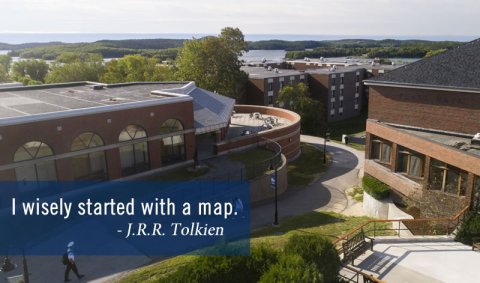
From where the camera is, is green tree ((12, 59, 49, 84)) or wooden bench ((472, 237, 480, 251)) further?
green tree ((12, 59, 49, 84))

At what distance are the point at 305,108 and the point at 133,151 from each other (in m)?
40.6

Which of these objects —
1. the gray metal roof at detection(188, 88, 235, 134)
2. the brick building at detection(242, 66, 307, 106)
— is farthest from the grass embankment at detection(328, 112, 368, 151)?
the gray metal roof at detection(188, 88, 235, 134)

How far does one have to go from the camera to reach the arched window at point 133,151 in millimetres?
28244

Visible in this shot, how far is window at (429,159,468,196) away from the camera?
80.1 ft

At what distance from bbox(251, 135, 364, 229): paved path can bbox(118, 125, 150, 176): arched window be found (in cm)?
905

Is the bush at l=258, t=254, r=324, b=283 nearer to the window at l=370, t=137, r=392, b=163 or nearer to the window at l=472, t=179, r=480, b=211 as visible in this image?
the window at l=472, t=179, r=480, b=211

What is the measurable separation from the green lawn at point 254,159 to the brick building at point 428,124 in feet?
28.2

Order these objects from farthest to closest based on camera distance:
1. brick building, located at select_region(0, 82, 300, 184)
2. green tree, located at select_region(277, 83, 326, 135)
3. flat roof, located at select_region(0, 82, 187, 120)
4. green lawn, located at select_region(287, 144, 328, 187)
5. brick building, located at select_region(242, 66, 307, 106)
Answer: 1. brick building, located at select_region(242, 66, 307, 106)
2. green tree, located at select_region(277, 83, 326, 135)
3. green lawn, located at select_region(287, 144, 328, 187)
4. flat roof, located at select_region(0, 82, 187, 120)
5. brick building, located at select_region(0, 82, 300, 184)

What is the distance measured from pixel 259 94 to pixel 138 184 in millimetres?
46654

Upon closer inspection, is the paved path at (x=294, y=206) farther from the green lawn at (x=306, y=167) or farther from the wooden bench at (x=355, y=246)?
the wooden bench at (x=355, y=246)

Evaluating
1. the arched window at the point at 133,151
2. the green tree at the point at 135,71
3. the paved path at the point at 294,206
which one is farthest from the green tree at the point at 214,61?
the arched window at the point at 133,151

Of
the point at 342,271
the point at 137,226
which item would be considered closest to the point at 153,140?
the point at 137,226

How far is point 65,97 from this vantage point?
1259 inches

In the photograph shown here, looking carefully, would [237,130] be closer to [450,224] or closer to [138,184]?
[138,184]
